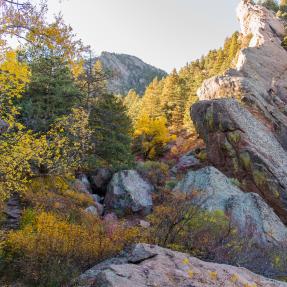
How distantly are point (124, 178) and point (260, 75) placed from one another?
2472 cm

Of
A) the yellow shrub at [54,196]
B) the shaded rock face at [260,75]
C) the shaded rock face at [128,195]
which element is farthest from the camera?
the shaded rock face at [260,75]

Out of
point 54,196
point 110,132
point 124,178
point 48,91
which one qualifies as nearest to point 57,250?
point 54,196

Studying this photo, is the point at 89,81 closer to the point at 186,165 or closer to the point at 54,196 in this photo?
the point at 54,196

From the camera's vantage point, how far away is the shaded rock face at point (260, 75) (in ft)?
98.5

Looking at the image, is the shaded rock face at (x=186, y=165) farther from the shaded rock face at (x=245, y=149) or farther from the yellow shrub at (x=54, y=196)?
the yellow shrub at (x=54, y=196)

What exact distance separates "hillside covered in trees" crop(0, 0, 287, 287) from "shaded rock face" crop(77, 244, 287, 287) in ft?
0.12

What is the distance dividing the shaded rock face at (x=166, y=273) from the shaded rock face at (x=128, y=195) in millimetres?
13607

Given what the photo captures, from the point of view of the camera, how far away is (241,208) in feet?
56.4

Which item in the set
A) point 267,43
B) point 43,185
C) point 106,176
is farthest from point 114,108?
point 267,43

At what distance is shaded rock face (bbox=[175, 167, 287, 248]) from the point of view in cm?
1528

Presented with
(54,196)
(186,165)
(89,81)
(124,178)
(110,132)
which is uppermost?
(89,81)

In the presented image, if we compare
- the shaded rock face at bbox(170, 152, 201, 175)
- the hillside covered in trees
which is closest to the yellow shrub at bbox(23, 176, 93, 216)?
the hillside covered in trees

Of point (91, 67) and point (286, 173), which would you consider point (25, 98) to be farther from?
point (286, 173)

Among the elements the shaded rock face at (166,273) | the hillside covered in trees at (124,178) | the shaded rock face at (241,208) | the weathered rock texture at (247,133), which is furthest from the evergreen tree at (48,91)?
the shaded rock face at (166,273)
